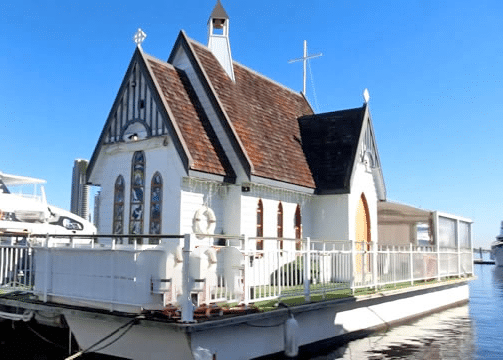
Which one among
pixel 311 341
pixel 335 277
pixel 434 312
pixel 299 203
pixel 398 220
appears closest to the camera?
pixel 311 341

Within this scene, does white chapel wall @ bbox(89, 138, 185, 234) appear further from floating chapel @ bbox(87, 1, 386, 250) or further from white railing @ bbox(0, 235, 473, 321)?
white railing @ bbox(0, 235, 473, 321)

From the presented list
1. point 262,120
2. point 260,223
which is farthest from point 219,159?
point 262,120

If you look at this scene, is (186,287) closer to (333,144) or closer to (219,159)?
(219,159)

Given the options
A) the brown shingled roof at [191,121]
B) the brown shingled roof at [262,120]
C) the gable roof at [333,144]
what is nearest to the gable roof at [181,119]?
the brown shingled roof at [191,121]

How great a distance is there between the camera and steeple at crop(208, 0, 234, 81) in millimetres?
20328

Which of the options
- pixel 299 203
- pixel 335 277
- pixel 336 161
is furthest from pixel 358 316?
pixel 336 161

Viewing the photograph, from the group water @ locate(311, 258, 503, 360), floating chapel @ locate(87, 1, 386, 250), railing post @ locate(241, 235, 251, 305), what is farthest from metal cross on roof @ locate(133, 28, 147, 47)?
water @ locate(311, 258, 503, 360)

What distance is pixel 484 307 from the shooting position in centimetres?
2512

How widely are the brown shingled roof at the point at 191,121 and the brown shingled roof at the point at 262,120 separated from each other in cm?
84

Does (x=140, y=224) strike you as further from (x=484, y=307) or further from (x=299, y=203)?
(x=484, y=307)

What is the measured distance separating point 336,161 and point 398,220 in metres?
8.42

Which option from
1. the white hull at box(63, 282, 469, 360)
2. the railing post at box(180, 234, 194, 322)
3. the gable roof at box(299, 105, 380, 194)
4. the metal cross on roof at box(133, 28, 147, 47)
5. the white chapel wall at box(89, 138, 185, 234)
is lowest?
the white hull at box(63, 282, 469, 360)

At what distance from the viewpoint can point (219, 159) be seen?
642 inches

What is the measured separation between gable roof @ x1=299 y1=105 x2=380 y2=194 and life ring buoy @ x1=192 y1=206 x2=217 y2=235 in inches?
208
